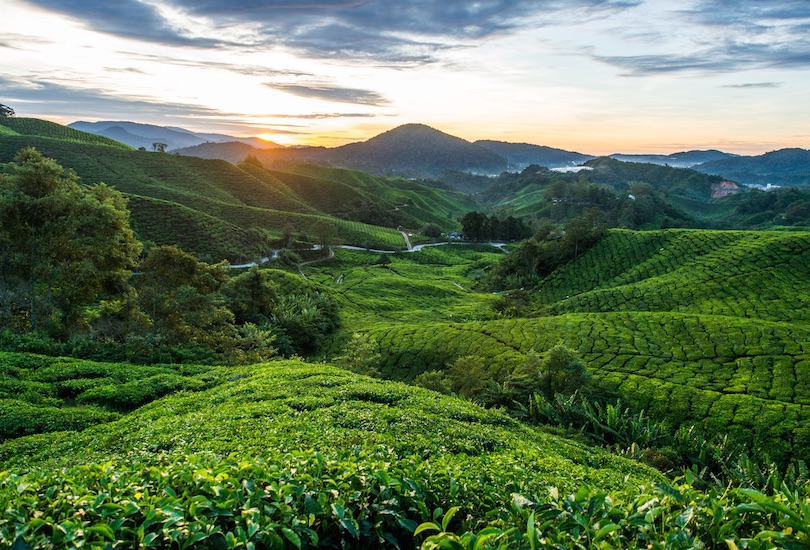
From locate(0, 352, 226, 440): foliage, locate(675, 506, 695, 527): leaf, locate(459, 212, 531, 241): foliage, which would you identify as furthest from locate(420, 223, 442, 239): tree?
locate(675, 506, 695, 527): leaf

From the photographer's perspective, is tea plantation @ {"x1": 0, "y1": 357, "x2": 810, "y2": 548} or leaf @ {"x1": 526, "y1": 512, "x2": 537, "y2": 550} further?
tea plantation @ {"x1": 0, "y1": 357, "x2": 810, "y2": 548}

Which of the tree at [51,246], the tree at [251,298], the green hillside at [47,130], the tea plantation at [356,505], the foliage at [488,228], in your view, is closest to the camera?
the tea plantation at [356,505]

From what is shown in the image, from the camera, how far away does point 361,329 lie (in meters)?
37.9

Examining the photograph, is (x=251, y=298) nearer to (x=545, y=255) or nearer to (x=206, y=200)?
(x=545, y=255)

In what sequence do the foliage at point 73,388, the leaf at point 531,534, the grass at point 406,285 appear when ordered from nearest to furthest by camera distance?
1. the leaf at point 531,534
2. the foliage at point 73,388
3. the grass at point 406,285

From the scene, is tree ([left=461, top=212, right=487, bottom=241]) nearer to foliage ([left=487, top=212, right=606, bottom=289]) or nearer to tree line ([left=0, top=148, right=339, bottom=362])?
foliage ([left=487, top=212, right=606, bottom=289])

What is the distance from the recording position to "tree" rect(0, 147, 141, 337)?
20.3m

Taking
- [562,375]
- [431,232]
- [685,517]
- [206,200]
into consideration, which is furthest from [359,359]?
[431,232]

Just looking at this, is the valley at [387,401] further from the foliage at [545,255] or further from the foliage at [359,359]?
the foliage at [545,255]

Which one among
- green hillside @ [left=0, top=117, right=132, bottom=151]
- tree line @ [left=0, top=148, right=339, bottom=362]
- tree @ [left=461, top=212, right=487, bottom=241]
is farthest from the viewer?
green hillside @ [left=0, top=117, right=132, bottom=151]

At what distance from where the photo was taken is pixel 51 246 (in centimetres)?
2116

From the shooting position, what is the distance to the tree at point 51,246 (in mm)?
20328

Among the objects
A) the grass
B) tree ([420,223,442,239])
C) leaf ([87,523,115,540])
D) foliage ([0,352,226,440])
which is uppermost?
leaf ([87,523,115,540])

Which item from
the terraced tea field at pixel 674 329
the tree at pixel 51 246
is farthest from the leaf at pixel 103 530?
the terraced tea field at pixel 674 329
